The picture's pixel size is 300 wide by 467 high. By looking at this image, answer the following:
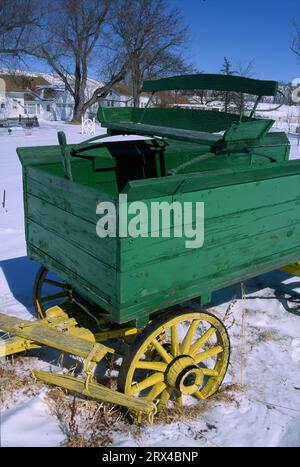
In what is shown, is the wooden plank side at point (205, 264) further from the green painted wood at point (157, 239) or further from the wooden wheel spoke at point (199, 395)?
the wooden wheel spoke at point (199, 395)

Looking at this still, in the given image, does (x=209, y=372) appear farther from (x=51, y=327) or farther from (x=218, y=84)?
(x=218, y=84)

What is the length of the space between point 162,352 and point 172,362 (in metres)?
0.10

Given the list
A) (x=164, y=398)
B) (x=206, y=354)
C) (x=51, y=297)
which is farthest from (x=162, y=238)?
(x=51, y=297)

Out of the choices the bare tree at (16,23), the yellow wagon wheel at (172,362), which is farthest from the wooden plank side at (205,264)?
the bare tree at (16,23)

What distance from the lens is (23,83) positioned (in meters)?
49.6

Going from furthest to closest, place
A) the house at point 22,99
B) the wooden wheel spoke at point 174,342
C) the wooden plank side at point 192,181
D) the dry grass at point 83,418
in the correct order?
1. the house at point 22,99
2. the wooden wheel spoke at point 174,342
3. the dry grass at point 83,418
4. the wooden plank side at point 192,181

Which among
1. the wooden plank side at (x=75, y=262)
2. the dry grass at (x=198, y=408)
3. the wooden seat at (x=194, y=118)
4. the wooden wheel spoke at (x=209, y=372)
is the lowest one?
the dry grass at (x=198, y=408)

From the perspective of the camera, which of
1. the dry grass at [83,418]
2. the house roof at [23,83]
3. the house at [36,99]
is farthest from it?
the house roof at [23,83]

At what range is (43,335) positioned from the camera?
2.90 metres

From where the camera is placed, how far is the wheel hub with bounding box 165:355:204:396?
2859mm

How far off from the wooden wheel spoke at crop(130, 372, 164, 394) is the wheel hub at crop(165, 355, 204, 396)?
48 mm
